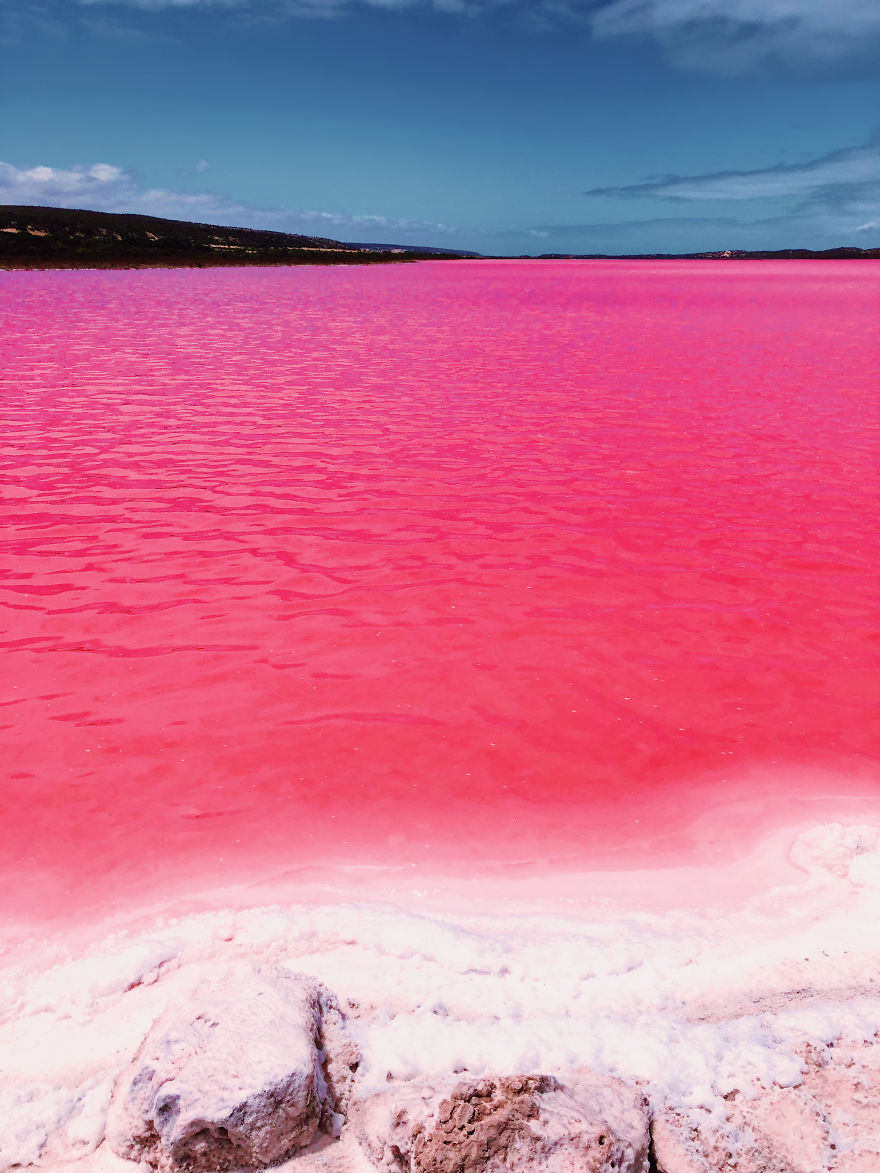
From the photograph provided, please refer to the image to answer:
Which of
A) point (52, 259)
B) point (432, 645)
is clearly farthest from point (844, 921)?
point (52, 259)

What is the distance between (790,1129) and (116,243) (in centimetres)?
9711

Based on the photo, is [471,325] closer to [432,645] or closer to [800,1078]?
[432,645]

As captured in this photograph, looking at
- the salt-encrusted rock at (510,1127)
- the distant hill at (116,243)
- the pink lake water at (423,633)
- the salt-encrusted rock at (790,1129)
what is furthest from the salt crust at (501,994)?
the distant hill at (116,243)

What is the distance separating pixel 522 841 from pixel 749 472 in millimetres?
7774

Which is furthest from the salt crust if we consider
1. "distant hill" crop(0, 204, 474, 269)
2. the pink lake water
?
"distant hill" crop(0, 204, 474, 269)

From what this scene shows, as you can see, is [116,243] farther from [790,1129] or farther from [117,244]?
[790,1129]

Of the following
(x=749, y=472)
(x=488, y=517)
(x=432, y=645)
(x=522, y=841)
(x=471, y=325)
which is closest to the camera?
(x=522, y=841)

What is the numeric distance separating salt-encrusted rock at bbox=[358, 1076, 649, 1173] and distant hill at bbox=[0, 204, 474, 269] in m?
73.7

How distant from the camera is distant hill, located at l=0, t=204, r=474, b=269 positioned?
2786 inches

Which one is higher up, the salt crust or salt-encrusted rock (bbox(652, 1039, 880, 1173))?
salt-encrusted rock (bbox(652, 1039, 880, 1173))

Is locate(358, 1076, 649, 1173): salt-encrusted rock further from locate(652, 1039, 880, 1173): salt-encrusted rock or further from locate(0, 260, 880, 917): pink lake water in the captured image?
→ locate(0, 260, 880, 917): pink lake water

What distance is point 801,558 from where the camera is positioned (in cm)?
812

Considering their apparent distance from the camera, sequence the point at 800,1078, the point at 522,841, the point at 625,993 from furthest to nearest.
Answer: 1. the point at 522,841
2. the point at 625,993
3. the point at 800,1078

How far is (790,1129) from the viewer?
2785 mm
